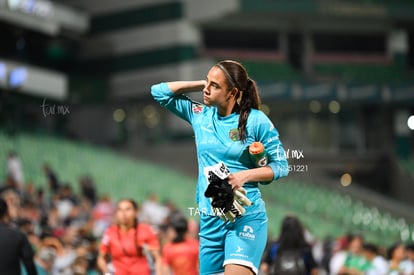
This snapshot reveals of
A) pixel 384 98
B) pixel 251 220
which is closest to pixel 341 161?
pixel 384 98

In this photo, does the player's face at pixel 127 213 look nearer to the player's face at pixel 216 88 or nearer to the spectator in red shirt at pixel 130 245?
the spectator in red shirt at pixel 130 245

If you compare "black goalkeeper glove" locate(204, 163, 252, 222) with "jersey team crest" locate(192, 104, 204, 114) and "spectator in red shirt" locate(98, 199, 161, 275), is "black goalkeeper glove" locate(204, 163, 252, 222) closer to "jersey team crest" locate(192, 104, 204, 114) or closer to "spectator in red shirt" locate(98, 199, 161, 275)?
"jersey team crest" locate(192, 104, 204, 114)

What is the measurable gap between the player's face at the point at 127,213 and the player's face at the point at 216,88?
3.85m

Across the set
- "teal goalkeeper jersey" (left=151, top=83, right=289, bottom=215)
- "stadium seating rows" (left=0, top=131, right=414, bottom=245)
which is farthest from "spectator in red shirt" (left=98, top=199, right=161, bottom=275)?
"stadium seating rows" (left=0, top=131, right=414, bottom=245)

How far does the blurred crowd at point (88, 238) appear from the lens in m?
12.4

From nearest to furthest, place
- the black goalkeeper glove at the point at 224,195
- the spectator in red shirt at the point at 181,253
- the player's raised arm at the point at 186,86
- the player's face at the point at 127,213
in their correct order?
the black goalkeeper glove at the point at 224,195 < the player's raised arm at the point at 186,86 < the player's face at the point at 127,213 < the spectator in red shirt at the point at 181,253

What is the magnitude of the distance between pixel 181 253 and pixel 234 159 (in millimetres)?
5954

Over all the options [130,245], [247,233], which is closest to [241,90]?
[247,233]

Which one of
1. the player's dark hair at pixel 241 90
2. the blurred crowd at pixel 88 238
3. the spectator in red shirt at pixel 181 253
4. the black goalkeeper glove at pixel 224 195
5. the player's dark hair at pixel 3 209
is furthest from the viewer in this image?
the spectator in red shirt at pixel 181 253

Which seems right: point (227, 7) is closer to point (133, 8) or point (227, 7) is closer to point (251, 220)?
point (133, 8)

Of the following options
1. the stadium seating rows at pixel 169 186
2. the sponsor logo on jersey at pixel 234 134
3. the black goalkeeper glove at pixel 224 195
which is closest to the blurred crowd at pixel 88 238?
the stadium seating rows at pixel 169 186

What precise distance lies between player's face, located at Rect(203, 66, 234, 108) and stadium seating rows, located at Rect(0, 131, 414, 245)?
62.7 ft

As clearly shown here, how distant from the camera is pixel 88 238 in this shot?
16.1 metres

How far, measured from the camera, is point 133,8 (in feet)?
159
